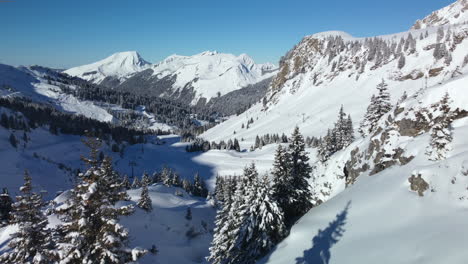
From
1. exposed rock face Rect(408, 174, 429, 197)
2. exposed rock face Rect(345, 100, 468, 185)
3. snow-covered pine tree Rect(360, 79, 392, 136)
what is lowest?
exposed rock face Rect(408, 174, 429, 197)

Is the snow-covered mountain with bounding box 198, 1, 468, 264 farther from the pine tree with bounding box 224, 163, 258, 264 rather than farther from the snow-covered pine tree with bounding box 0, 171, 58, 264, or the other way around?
the snow-covered pine tree with bounding box 0, 171, 58, 264

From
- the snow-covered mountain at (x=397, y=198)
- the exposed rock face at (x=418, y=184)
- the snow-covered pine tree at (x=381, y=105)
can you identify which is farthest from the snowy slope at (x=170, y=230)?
the snow-covered pine tree at (x=381, y=105)

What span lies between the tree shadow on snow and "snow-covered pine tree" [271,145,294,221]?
24.0 feet

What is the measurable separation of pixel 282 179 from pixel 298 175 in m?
2.52

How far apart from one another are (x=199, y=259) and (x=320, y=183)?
2843 cm

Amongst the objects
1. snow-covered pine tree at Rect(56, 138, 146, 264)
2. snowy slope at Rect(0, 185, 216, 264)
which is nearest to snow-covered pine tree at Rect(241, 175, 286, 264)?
snow-covered pine tree at Rect(56, 138, 146, 264)

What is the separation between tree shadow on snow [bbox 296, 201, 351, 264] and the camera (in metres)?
14.1

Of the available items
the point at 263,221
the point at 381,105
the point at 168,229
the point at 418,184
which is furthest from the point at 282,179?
the point at 168,229

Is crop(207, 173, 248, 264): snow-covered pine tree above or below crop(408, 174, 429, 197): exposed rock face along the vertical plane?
below

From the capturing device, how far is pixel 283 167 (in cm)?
2423

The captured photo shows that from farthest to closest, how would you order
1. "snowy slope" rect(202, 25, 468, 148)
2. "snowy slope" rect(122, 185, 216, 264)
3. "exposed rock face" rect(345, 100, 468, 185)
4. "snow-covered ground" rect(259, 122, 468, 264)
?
"snowy slope" rect(202, 25, 468, 148) < "snowy slope" rect(122, 185, 216, 264) < "exposed rock face" rect(345, 100, 468, 185) < "snow-covered ground" rect(259, 122, 468, 264)

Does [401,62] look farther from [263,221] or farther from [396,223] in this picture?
[396,223]

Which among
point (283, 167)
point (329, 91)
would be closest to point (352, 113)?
point (329, 91)

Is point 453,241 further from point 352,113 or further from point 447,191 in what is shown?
point 352,113
